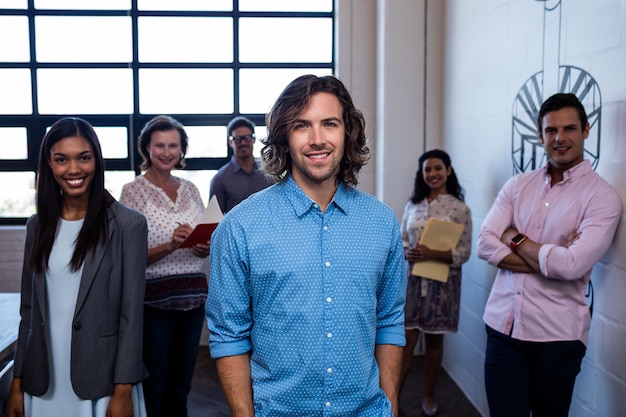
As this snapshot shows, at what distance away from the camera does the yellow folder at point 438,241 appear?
11.3ft

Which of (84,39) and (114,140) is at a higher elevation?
(84,39)

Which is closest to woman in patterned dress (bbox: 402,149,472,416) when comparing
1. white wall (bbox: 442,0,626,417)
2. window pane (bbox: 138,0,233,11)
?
white wall (bbox: 442,0,626,417)

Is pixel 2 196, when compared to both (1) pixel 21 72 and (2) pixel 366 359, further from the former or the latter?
(2) pixel 366 359

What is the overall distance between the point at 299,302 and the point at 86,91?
412 cm

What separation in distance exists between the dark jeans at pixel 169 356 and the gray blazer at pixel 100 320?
81 centimetres

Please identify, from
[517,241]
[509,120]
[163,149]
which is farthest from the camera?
[509,120]

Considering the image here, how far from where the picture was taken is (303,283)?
1.54 metres

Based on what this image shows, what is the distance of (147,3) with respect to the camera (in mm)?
5035

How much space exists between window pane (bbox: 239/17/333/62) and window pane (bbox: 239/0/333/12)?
80 mm

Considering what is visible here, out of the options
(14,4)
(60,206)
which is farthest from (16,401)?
(14,4)

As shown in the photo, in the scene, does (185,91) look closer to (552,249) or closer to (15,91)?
(15,91)

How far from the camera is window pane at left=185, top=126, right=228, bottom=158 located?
5.14 m

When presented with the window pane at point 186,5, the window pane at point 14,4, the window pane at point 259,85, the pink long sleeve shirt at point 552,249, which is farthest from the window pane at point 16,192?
the pink long sleeve shirt at point 552,249

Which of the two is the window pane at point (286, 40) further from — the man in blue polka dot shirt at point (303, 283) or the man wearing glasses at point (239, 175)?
the man in blue polka dot shirt at point (303, 283)
